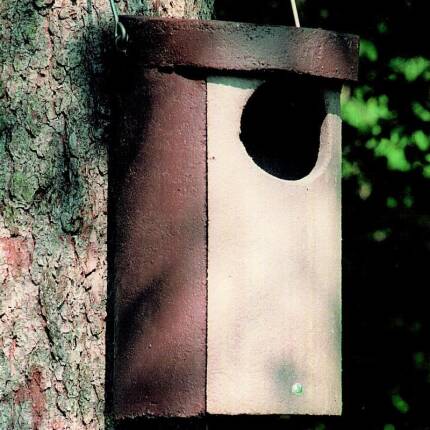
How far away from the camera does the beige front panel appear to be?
2.33 meters

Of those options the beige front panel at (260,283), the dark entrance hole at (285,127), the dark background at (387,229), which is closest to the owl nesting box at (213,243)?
the beige front panel at (260,283)

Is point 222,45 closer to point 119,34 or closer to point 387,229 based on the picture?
point 119,34

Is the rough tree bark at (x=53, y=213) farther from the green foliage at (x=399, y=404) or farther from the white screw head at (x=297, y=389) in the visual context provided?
the green foliage at (x=399, y=404)

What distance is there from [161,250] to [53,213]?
0.81 feet

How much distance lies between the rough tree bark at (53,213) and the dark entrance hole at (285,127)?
0.45 metres

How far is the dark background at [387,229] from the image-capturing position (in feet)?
12.3

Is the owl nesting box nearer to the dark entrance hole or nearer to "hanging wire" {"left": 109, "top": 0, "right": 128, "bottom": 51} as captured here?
"hanging wire" {"left": 109, "top": 0, "right": 128, "bottom": 51}

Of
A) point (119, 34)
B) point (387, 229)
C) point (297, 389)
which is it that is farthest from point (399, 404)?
point (119, 34)

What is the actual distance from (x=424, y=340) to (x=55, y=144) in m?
1.80

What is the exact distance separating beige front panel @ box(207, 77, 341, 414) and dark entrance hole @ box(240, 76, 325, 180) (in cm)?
26

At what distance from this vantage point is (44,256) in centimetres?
238

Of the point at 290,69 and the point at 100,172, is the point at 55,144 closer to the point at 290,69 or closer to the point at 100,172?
the point at 100,172

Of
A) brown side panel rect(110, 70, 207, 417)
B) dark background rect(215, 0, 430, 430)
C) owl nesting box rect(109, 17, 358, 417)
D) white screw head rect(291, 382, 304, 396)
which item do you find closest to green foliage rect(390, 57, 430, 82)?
dark background rect(215, 0, 430, 430)

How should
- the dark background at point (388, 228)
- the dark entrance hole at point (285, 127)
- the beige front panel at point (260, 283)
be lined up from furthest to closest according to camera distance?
the dark background at point (388, 228) < the dark entrance hole at point (285, 127) < the beige front panel at point (260, 283)
